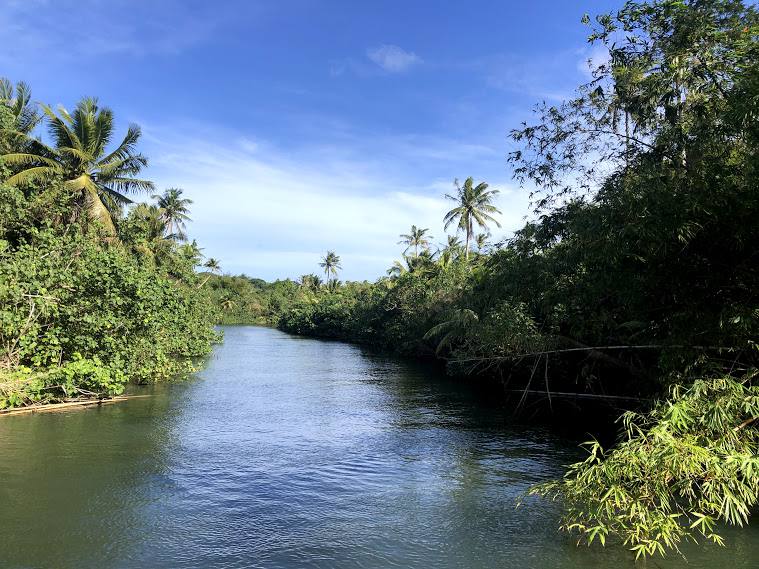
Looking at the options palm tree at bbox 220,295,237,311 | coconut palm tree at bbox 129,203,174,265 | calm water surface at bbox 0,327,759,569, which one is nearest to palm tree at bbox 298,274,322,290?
palm tree at bbox 220,295,237,311

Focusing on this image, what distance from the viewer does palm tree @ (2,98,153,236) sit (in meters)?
22.6

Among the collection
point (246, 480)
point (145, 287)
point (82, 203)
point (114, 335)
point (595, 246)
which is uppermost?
point (82, 203)

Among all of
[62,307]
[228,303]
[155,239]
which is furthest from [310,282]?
[62,307]

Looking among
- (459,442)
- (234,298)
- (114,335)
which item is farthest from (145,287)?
(234,298)

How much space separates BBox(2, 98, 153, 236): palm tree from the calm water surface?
34.5 feet

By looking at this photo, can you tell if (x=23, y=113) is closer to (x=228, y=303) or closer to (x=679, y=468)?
(x=679, y=468)

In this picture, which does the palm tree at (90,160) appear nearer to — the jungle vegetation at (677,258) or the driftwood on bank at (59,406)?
the driftwood on bank at (59,406)

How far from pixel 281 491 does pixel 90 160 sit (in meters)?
19.8

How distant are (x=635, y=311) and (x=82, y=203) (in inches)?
884

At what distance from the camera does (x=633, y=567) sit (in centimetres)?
677

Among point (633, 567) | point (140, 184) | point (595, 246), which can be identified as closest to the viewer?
point (633, 567)

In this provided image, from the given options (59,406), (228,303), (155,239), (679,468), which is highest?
Answer: (155,239)

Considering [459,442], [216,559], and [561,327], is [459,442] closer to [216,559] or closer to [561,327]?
[561,327]

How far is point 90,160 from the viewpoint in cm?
2367
